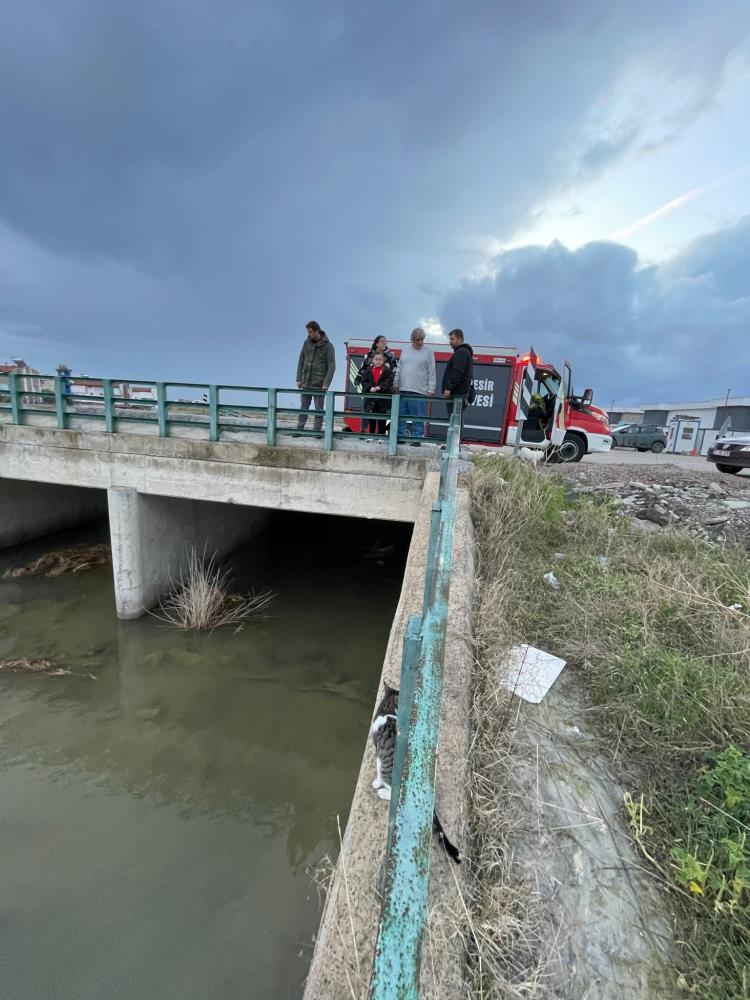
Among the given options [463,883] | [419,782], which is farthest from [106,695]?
[419,782]

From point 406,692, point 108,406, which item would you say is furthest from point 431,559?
point 108,406

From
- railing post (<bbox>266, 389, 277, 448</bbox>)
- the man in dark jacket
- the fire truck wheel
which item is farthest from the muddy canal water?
the fire truck wheel

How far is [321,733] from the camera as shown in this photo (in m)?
5.00

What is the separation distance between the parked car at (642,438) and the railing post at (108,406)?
1023 inches

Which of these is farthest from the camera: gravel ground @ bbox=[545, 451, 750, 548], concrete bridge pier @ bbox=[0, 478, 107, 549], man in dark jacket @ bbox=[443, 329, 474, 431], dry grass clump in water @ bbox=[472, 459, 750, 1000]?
concrete bridge pier @ bbox=[0, 478, 107, 549]

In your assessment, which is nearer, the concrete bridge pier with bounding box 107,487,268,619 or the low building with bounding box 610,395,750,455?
the concrete bridge pier with bounding box 107,487,268,619

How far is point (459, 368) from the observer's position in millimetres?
6477

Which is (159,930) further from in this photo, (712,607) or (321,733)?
(712,607)

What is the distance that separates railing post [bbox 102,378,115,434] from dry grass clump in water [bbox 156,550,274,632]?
2.60 metres

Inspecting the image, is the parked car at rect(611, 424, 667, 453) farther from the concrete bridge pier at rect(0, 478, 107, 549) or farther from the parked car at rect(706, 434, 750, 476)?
the concrete bridge pier at rect(0, 478, 107, 549)

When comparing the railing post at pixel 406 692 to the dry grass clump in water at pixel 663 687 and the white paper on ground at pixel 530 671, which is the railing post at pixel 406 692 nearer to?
the dry grass clump in water at pixel 663 687

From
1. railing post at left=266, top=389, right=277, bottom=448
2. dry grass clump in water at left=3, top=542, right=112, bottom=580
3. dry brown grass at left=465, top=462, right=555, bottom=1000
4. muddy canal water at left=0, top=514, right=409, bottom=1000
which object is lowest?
muddy canal water at left=0, top=514, right=409, bottom=1000

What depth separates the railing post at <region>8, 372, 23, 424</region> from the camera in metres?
7.58

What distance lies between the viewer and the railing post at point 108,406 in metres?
Answer: 7.02
